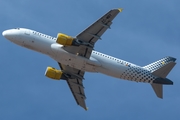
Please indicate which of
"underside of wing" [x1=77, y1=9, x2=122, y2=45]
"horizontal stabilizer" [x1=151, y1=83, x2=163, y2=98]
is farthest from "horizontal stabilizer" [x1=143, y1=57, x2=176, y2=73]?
"underside of wing" [x1=77, y1=9, x2=122, y2=45]

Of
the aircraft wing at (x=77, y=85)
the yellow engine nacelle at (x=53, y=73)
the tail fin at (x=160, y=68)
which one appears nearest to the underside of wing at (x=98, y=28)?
the yellow engine nacelle at (x=53, y=73)

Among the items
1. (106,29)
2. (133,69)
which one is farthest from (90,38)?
(133,69)

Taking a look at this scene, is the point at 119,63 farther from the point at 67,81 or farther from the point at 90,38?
the point at 67,81

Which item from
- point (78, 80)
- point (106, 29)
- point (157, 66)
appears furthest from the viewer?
point (78, 80)

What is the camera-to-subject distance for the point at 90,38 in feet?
257

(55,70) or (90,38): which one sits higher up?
(90,38)

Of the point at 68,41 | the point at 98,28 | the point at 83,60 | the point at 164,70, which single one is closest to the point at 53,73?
the point at 83,60

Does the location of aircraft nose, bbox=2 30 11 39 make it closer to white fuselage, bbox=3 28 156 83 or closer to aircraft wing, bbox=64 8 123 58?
white fuselage, bbox=3 28 156 83

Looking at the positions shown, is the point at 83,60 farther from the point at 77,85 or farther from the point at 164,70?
the point at 164,70

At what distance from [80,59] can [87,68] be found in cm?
226

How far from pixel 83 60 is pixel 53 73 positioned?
8.02m

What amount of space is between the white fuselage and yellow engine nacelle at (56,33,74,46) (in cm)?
173

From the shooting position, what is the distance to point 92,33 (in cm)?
7750

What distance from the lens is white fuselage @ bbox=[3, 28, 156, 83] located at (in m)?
79.3
